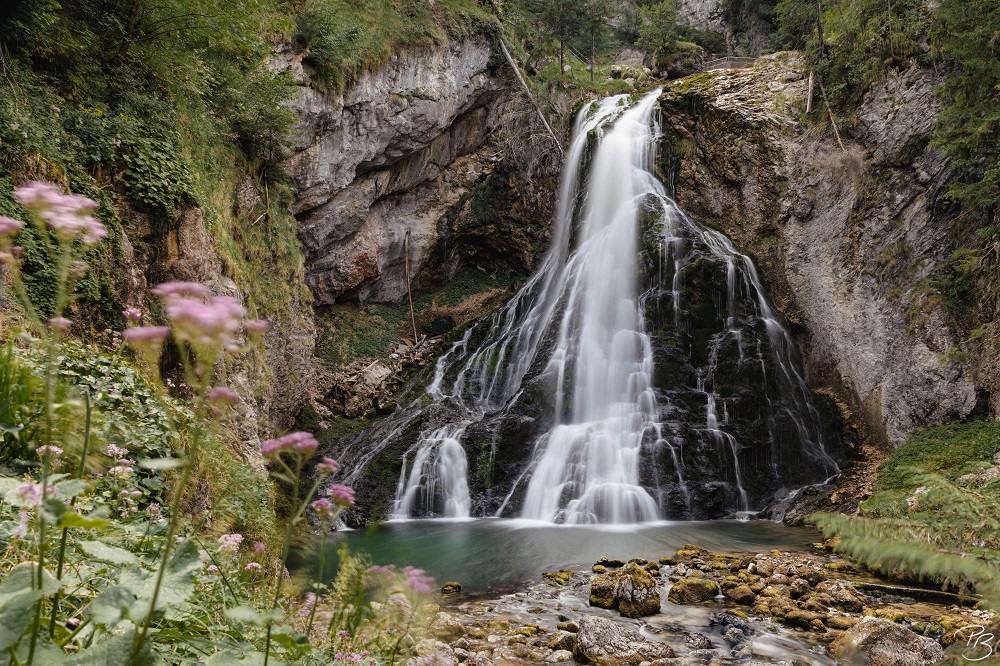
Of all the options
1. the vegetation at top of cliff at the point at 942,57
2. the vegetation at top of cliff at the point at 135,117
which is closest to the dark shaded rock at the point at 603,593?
the vegetation at top of cliff at the point at 135,117

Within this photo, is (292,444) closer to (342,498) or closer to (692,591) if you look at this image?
(342,498)

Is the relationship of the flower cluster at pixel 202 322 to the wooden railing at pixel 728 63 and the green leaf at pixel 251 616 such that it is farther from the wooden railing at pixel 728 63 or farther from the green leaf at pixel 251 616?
the wooden railing at pixel 728 63

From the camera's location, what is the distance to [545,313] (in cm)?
1661

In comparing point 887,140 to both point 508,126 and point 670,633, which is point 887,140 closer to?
point 508,126

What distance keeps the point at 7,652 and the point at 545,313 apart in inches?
622

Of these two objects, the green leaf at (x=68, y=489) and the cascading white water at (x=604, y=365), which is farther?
the cascading white water at (x=604, y=365)

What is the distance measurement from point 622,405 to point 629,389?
0.61 metres

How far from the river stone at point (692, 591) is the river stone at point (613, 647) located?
4.78 ft

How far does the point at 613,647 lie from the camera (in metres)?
4.56

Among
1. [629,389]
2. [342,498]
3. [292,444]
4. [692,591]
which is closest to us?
[292,444]

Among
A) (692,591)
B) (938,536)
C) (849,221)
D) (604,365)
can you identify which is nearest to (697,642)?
(692,591)


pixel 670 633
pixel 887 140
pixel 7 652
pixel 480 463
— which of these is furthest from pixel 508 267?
pixel 7 652

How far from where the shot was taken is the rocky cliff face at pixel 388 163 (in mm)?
15672

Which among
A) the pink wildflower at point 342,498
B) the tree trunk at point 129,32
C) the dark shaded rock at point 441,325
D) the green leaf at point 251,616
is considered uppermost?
the tree trunk at point 129,32
